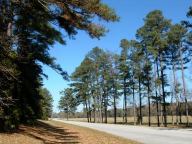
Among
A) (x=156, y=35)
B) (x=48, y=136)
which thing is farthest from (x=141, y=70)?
(x=48, y=136)

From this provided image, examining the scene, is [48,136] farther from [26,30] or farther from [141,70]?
[141,70]

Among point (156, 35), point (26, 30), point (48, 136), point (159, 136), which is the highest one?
point (156, 35)

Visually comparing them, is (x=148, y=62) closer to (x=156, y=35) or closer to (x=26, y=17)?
(x=156, y=35)

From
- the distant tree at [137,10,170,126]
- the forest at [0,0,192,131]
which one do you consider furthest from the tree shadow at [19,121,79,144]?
the distant tree at [137,10,170,126]

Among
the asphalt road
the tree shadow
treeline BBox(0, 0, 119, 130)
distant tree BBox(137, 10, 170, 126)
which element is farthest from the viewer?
distant tree BBox(137, 10, 170, 126)

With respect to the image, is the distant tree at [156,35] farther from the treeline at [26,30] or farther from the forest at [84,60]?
the treeline at [26,30]

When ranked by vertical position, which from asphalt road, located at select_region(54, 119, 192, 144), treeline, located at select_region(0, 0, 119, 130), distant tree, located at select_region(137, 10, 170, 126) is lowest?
asphalt road, located at select_region(54, 119, 192, 144)

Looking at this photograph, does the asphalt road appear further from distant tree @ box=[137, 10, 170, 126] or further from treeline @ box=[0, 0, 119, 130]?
distant tree @ box=[137, 10, 170, 126]

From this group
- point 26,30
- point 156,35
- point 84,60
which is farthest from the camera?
point 84,60

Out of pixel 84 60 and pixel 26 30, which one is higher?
pixel 84 60

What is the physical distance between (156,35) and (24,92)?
106 feet


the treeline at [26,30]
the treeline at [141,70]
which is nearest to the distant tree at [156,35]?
the treeline at [141,70]

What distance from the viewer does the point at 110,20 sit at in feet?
47.5

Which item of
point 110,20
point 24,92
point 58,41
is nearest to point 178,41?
point 58,41
